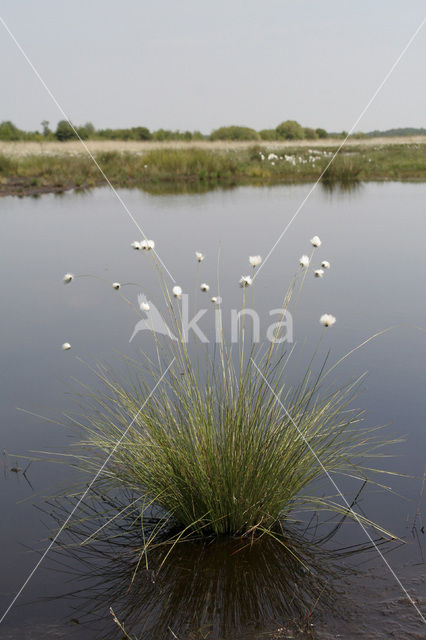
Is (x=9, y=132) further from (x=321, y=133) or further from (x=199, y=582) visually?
(x=199, y=582)

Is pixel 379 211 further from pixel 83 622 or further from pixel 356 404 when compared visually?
pixel 83 622

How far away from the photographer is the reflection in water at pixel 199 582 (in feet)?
5.82

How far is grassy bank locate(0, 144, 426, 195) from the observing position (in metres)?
13.8

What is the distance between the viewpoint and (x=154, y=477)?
2.13 metres

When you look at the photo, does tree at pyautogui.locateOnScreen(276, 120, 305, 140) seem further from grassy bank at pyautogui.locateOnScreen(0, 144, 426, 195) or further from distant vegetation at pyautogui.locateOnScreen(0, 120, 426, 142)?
grassy bank at pyautogui.locateOnScreen(0, 144, 426, 195)

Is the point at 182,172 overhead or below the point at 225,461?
below

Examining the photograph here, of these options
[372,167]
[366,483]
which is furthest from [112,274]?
[372,167]

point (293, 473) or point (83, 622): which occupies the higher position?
point (293, 473)

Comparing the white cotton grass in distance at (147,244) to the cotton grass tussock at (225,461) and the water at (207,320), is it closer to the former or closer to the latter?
the cotton grass tussock at (225,461)

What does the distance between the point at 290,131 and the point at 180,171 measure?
66.7 feet

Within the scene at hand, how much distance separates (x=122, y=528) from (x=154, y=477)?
25 centimetres

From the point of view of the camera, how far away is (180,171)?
50.2 ft

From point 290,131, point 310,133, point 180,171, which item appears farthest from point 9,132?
point 180,171

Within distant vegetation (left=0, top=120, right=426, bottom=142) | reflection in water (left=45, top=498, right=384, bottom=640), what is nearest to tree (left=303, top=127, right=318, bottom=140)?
distant vegetation (left=0, top=120, right=426, bottom=142)
